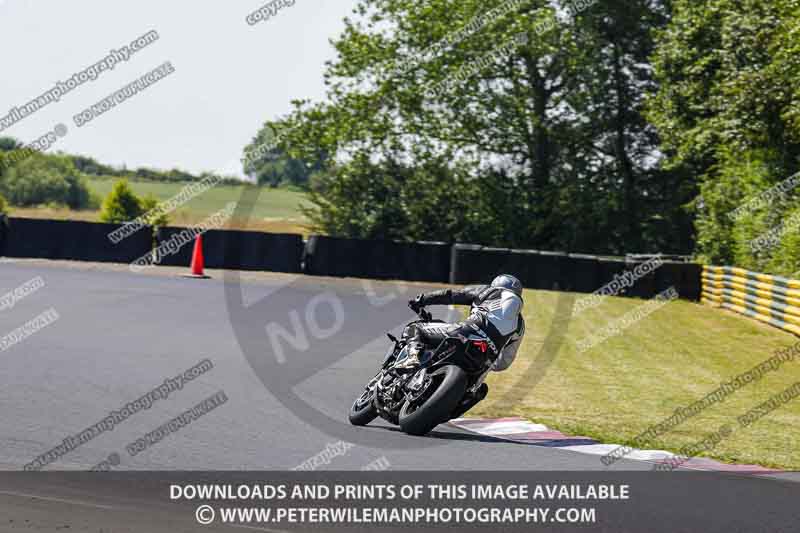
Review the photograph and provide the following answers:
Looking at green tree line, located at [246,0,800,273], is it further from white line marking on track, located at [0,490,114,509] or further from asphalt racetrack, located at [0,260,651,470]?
white line marking on track, located at [0,490,114,509]

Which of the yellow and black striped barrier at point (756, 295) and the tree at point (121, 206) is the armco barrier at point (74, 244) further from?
the tree at point (121, 206)

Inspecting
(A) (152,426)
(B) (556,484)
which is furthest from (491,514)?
(A) (152,426)

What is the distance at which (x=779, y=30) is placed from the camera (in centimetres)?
2756

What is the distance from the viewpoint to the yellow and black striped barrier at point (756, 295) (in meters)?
22.0

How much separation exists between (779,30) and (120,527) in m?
24.9

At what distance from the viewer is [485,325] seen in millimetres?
9422

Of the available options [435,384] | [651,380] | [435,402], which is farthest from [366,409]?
[651,380]

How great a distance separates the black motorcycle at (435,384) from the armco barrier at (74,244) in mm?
23017

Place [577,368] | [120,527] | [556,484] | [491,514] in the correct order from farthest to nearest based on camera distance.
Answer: [577,368] < [556,484] < [491,514] < [120,527]

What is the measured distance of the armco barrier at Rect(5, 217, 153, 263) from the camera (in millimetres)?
31641

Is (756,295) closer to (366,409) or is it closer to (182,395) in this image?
(182,395)

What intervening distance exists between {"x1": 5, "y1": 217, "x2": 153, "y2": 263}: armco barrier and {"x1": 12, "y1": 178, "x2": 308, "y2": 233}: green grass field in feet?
92.9

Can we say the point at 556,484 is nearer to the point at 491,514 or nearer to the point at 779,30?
the point at 491,514

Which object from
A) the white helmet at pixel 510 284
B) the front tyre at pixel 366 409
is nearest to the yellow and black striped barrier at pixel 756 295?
the white helmet at pixel 510 284
